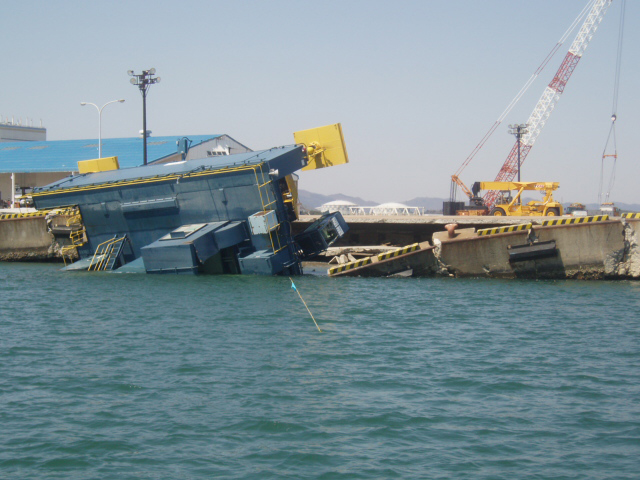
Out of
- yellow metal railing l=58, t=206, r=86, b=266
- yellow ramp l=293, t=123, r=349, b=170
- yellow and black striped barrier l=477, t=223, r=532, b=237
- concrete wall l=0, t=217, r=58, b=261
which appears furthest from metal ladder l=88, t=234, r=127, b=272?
yellow and black striped barrier l=477, t=223, r=532, b=237

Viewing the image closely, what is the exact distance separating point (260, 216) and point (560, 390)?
A: 15738 mm

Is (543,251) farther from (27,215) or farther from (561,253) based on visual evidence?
(27,215)

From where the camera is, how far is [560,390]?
39.5 feet

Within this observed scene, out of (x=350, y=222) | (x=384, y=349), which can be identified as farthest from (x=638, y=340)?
(x=350, y=222)

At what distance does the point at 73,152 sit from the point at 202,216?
122ft

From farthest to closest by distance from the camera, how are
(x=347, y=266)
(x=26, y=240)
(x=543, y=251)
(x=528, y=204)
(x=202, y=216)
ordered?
1. (x=528, y=204)
2. (x=26, y=240)
3. (x=202, y=216)
4. (x=347, y=266)
5. (x=543, y=251)

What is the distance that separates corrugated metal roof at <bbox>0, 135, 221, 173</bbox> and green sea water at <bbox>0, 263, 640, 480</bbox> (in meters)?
35.3

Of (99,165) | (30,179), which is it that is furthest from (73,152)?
(99,165)

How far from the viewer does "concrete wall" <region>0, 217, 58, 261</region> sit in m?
Result: 35.9

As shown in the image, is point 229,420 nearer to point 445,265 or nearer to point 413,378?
point 413,378

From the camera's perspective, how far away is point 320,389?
12.0 meters

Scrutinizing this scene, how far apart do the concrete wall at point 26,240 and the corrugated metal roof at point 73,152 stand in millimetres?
16315

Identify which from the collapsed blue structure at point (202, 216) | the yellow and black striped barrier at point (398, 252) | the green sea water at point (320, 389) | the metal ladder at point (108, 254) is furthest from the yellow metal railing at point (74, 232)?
the yellow and black striped barrier at point (398, 252)

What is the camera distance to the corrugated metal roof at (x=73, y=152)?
55.0 m
